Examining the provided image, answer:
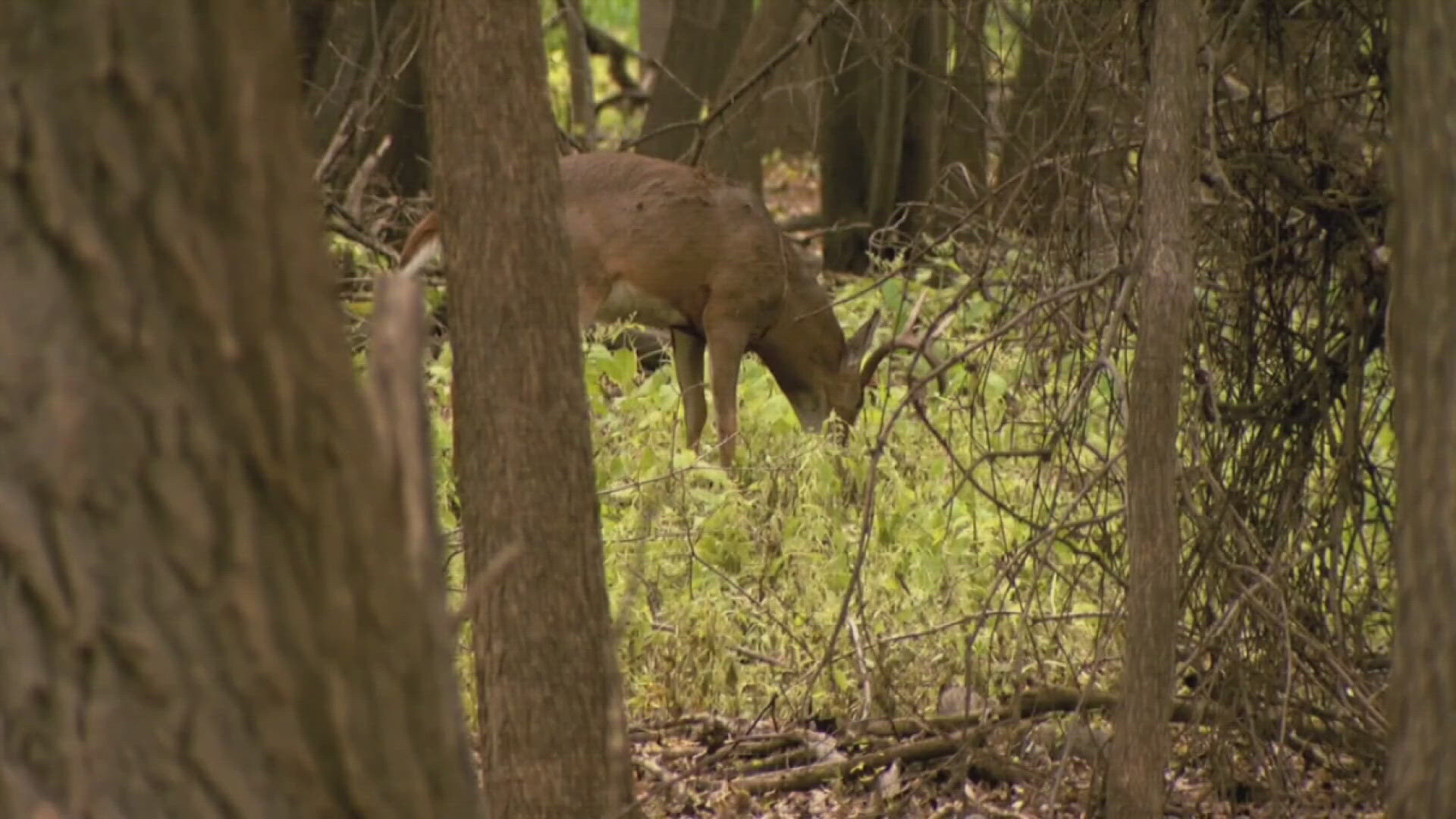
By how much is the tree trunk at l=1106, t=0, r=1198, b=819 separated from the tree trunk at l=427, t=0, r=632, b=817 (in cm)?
87

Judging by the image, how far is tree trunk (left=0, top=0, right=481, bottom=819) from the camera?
4.09 feet

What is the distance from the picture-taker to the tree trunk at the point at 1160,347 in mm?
3043

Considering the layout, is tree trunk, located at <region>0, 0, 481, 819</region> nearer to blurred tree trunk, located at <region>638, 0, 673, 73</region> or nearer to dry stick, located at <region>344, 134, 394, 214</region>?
dry stick, located at <region>344, 134, 394, 214</region>

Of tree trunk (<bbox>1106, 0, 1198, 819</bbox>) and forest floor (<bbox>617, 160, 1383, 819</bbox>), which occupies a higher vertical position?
tree trunk (<bbox>1106, 0, 1198, 819</bbox>)

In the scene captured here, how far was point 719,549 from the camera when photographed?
Result: 245 inches

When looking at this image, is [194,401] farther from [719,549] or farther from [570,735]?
[719,549]

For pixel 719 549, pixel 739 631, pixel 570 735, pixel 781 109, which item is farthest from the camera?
pixel 781 109

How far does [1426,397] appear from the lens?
5.74 feet

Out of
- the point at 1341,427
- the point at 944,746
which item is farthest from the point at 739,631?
the point at 1341,427

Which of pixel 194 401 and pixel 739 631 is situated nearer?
pixel 194 401

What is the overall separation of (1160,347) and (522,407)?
1.00 m

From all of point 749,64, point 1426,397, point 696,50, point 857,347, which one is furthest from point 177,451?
point 696,50

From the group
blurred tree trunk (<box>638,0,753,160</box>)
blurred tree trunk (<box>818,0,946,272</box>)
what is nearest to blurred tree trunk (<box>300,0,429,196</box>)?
blurred tree trunk (<box>638,0,753,160</box>)

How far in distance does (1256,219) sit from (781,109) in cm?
1336
